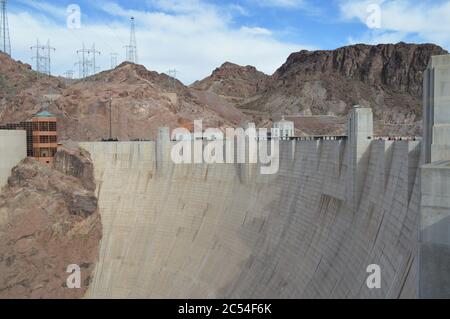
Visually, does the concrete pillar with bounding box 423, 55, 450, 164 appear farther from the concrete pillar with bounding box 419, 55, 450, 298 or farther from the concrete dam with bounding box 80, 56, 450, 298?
the concrete pillar with bounding box 419, 55, 450, 298

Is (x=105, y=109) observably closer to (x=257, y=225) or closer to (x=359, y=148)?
(x=257, y=225)

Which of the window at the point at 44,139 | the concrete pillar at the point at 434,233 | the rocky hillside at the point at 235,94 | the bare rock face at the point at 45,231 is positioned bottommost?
the bare rock face at the point at 45,231

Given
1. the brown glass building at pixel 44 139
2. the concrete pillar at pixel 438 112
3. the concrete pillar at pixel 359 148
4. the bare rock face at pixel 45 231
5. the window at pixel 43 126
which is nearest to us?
the concrete pillar at pixel 438 112

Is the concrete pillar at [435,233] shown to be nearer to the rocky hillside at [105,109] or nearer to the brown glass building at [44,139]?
the brown glass building at [44,139]

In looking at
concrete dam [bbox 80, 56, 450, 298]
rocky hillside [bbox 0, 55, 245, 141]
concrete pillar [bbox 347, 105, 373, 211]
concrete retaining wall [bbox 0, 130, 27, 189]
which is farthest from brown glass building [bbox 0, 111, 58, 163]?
concrete pillar [bbox 347, 105, 373, 211]

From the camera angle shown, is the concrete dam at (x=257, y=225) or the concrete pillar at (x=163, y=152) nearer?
the concrete dam at (x=257, y=225)

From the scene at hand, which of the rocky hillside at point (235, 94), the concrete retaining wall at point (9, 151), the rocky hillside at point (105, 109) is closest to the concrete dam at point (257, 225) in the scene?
the concrete retaining wall at point (9, 151)
